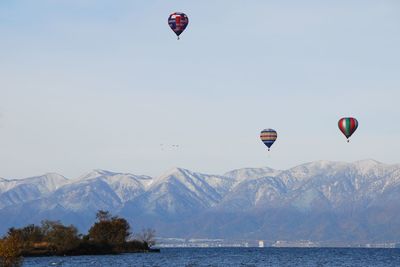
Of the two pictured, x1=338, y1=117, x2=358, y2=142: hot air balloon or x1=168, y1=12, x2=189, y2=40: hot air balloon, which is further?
x1=338, y1=117, x2=358, y2=142: hot air balloon

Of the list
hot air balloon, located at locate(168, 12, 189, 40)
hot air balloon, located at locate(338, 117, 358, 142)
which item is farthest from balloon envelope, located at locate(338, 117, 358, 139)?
hot air balloon, located at locate(168, 12, 189, 40)

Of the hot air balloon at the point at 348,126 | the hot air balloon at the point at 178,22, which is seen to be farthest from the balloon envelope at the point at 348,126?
the hot air balloon at the point at 178,22

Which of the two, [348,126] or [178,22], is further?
[348,126]

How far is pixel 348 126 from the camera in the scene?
19650cm

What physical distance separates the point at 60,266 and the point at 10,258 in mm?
69455

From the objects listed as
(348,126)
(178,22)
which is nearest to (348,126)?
(348,126)

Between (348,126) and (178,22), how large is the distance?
1847 inches

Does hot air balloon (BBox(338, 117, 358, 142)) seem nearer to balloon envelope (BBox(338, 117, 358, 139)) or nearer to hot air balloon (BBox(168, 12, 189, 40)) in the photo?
balloon envelope (BBox(338, 117, 358, 139))

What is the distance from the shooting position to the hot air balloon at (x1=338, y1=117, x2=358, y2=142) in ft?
641

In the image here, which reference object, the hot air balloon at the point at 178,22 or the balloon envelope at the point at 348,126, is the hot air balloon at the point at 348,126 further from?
the hot air balloon at the point at 178,22

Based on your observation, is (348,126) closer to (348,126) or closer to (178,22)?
(348,126)

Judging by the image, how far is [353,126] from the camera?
196375mm

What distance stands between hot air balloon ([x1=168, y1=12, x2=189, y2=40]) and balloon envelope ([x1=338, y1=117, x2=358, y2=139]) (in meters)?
44.5

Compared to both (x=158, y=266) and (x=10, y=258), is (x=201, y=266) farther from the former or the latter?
(x=10, y=258)
